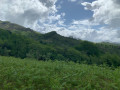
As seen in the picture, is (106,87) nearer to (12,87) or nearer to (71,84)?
(71,84)

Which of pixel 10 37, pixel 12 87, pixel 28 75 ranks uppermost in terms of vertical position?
pixel 10 37

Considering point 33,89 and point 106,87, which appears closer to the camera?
point 33,89

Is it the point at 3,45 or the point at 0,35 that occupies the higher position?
the point at 0,35

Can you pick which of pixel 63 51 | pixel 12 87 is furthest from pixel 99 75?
pixel 63 51

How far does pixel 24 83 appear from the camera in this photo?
15.0 feet

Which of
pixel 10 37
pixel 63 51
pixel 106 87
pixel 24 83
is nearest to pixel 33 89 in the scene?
pixel 24 83

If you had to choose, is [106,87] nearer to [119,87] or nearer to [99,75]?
[119,87]

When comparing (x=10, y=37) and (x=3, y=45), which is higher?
(x=10, y=37)

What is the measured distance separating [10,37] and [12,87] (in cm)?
7485

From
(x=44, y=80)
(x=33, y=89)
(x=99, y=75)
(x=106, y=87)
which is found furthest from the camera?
(x=99, y=75)

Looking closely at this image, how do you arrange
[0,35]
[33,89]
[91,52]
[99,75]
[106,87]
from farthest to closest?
[91,52] → [0,35] → [99,75] → [106,87] → [33,89]

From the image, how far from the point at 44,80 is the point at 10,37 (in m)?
74.8

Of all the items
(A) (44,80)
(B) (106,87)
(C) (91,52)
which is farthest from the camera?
(C) (91,52)

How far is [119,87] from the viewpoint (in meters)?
4.37
